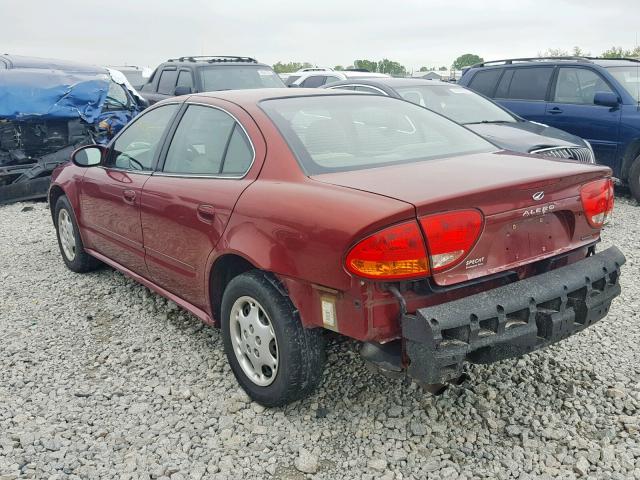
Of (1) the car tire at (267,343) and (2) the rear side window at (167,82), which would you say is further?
(2) the rear side window at (167,82)

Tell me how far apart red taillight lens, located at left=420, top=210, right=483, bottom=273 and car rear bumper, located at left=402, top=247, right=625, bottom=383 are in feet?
0.58

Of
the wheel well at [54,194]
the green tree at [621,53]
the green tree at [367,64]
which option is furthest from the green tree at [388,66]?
the wheel well at [54,194]

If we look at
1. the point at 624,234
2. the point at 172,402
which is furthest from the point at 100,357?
the point at 624,234

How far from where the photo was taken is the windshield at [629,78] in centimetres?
782

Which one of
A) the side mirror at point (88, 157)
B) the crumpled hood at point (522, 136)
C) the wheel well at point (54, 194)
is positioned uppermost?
Answer: the side mirror at point (88, 157)

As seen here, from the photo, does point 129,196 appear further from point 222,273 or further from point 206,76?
point 206,76

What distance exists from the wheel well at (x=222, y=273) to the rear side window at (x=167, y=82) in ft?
29.4

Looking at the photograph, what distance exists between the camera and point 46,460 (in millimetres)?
2807

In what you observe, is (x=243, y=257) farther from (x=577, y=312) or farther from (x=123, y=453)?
(x=577, y=312)

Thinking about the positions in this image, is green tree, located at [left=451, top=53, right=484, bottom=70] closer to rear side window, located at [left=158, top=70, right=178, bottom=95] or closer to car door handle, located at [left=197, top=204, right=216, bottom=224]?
rear side window, located at [left=158, top=70, right=178, bottom=95]

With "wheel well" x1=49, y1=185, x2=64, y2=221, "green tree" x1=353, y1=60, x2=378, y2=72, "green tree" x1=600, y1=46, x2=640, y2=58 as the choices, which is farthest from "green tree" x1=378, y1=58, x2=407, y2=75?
"wheel well" x1=49, y1=185, x2=64, y2=221

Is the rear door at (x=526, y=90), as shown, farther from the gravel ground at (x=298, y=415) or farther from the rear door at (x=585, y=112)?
the gravel ground at (x=298, y=415)

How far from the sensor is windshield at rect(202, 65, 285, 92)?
11.2 metres

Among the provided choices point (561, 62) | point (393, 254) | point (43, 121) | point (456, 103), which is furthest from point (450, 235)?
point (43, 121)
